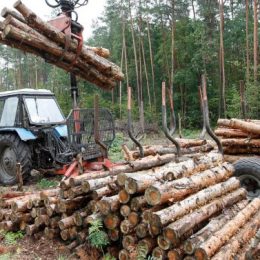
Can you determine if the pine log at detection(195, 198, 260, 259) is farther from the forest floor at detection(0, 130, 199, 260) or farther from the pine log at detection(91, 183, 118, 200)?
the forest floor at detection(0, 130, 199, 260)

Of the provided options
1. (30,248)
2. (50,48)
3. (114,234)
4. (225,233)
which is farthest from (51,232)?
(50,48)

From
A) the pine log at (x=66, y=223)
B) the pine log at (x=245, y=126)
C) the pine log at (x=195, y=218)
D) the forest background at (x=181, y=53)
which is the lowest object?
the pine log at (x=66, y=223)

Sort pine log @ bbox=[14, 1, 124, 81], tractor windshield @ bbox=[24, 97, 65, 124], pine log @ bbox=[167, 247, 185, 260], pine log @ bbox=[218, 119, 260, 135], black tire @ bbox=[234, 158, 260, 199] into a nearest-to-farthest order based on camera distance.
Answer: pine log @ bbox=[167, 247, 185, 260] → black tire @ bbox=[234, 158, 260, 199] → pine log @ bbox=[14, 1, 124, 81] → pine log @ bbox=[218, 119, 260, 135] → tractor windshield @ bbox=[24, 97, 65, 124]

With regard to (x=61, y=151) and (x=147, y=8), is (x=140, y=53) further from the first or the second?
(x=61, y=151)

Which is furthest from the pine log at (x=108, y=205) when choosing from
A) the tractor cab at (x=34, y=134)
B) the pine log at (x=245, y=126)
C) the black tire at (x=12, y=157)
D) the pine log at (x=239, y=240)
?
the black tire at (x=12, y=157)

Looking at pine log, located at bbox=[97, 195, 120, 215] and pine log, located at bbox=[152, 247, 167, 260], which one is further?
pine log, located at bbox=[97, 195, 120, 215]

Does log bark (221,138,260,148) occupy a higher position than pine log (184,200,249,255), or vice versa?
log bark (221,138,260,148)

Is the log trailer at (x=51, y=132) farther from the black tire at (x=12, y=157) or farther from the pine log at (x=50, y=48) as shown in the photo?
the pine log at (x=50, y=48)

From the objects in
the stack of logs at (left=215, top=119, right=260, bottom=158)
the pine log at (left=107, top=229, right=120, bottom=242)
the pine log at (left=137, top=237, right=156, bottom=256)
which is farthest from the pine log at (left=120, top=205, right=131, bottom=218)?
the stack of logs at (left=215, top=119, right=260, bottom=158)

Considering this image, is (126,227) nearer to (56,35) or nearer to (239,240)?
(239,240)

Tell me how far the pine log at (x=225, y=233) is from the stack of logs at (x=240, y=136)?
2170 millimetres

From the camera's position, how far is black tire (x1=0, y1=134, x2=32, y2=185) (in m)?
9.06

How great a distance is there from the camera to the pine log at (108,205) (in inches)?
194

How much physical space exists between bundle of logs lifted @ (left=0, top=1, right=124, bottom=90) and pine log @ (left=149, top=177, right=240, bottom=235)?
12.9ft
